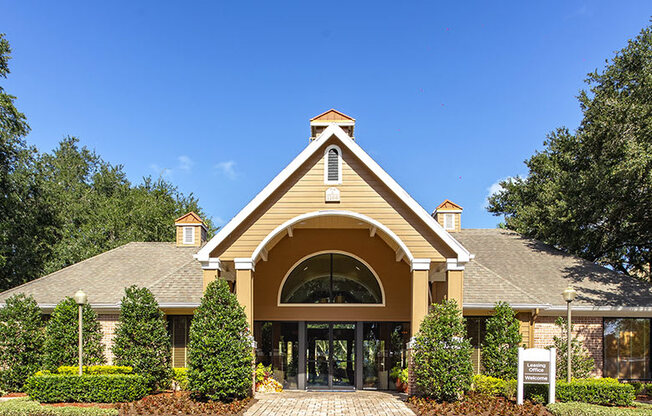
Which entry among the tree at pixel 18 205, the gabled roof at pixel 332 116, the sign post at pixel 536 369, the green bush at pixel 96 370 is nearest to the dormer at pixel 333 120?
the gabled roof at pixel 332 116

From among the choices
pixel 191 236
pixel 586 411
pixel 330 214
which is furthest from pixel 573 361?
pixel 191 236

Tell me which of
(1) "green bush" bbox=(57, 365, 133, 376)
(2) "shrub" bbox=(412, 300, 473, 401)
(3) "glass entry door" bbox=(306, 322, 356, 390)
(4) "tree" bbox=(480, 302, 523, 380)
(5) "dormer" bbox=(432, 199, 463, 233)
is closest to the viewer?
(2) "shrub" bbox=(412, 300, 473, 401)

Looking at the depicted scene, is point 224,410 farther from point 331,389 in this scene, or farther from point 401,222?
point 401,222

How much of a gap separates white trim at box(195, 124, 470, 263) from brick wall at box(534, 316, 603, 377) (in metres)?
5.43

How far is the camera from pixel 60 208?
3625 cm

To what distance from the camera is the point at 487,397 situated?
Result: 13.1 metres

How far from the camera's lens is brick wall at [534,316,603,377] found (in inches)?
664

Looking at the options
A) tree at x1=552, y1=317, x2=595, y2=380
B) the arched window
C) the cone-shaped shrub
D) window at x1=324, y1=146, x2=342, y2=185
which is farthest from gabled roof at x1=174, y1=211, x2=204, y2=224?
tree at x1=552, y1=317, x2=595, y2=380

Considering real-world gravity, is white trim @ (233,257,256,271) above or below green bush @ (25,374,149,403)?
above

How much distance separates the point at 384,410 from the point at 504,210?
944 inches

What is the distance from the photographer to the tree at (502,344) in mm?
14773

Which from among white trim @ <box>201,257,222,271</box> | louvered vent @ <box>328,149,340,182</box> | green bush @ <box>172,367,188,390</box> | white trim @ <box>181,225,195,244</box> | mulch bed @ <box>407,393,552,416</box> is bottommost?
green bush @ <box>172,367,188,390</box>

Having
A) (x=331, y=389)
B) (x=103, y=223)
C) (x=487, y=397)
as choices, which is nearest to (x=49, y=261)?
(x=103, y=223)

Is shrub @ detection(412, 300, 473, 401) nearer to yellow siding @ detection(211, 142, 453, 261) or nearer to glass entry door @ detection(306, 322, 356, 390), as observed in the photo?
yellow siding @ detection(211, 142, 453, 261)
